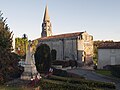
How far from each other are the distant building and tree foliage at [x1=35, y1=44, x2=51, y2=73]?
1130cm

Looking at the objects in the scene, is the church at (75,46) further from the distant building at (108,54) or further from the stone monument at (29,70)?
the stone monument at (29,70)

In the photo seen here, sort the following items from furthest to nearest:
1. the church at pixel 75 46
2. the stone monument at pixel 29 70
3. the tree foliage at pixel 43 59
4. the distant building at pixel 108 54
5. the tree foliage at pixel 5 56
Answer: the church at pixel 75 46 < the distant building at pixel 108 54 < the tree foliage at pixel 43 59 < the stone monument at pixel 29 70 < the tree foliage at pixel 5 56

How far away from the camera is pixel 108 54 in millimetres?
33531

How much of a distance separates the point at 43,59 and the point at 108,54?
12.5m

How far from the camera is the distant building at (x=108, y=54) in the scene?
32750mm

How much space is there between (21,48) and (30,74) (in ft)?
151

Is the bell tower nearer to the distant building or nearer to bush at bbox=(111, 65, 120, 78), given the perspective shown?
the distant building

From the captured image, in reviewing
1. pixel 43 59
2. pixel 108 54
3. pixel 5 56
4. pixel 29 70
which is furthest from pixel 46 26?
pixel 5 56

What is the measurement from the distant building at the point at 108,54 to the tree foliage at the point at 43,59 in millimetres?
11296

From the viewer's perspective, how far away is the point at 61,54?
57719 millimetres

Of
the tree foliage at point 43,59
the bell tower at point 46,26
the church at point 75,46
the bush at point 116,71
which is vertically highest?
the bell tower at point 46,26

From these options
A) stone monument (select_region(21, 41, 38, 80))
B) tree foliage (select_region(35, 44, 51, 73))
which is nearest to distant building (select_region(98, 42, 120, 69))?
tree foliage (select_region(35, 44, 51, 73))

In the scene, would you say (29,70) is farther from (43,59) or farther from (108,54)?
(108,54)

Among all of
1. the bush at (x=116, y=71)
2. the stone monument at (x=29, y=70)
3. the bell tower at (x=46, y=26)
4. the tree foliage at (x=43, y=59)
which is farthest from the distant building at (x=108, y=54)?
the bell tower at (x=46, y=26)
